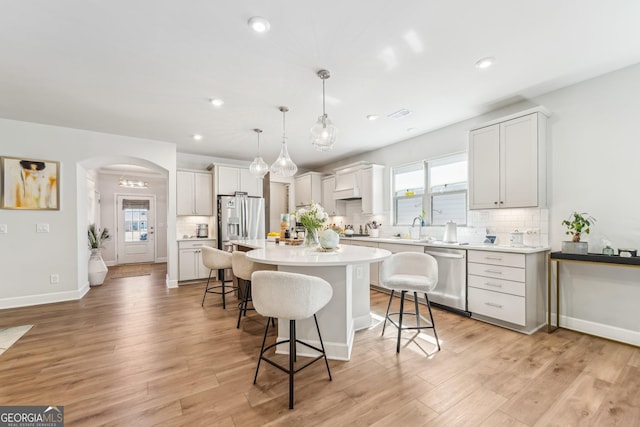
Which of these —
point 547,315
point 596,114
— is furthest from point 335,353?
point 596,114

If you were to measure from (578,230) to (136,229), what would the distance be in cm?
970

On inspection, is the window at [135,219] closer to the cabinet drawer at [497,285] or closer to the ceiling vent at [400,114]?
the ceiling vent at [400,114]

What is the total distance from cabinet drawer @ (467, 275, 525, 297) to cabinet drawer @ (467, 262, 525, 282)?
4 centimetres

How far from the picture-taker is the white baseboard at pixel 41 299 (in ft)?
12.8

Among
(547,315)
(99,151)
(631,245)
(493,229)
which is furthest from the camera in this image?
(99,151)

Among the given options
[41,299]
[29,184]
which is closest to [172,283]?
[41,299]

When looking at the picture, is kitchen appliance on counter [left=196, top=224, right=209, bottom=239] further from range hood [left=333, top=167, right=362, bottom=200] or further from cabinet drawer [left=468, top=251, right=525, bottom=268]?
cabinet drawer [left=468, top=251, right=525, bottom=268]

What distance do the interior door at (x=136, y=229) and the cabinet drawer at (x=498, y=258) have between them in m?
8.51

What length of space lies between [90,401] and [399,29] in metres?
3.55

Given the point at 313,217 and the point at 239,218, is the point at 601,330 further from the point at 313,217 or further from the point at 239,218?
the point at 239,218

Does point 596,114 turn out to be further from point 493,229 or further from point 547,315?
point 547,315

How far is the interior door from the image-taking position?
779 centimetres

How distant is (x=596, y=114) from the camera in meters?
2.93

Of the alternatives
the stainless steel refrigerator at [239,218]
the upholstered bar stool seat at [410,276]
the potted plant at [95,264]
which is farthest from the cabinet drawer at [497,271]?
the potted plant at [95,264]
